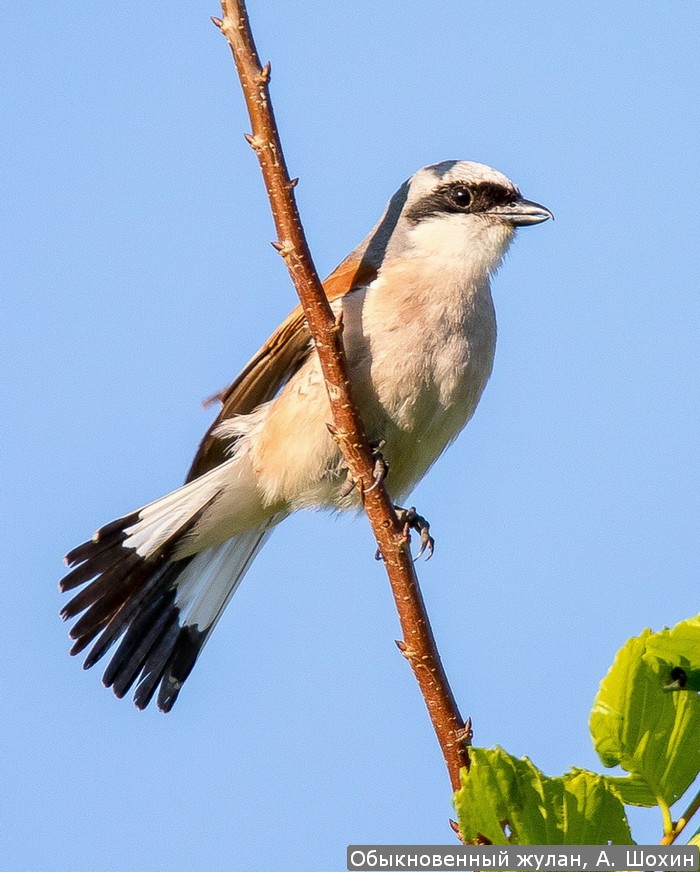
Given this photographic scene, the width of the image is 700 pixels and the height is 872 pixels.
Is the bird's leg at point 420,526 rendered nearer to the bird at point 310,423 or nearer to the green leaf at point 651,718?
the bird at point 310,423

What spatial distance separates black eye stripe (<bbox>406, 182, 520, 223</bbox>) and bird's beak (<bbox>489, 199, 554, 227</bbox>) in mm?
29

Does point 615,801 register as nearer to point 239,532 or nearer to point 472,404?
point 472,404

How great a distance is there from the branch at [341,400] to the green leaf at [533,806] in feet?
2.02

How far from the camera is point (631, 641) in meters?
2.06

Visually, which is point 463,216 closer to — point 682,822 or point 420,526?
point 420,526

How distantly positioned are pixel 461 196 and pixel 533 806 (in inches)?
140

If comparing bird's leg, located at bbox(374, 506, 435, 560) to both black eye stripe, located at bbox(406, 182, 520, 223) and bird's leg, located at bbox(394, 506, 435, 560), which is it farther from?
black eye stripe, located at bbox(406, 182, 520, 223)

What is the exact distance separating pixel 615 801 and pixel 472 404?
283 centimetres

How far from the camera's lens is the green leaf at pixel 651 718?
6.62 ft

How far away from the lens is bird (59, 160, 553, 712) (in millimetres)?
4492

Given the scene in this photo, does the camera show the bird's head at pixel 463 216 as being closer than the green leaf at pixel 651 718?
No

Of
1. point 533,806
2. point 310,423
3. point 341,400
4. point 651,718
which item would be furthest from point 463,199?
point 533,806

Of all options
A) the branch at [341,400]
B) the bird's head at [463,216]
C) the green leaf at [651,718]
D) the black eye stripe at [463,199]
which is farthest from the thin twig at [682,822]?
the black eye stripe at [463,199]

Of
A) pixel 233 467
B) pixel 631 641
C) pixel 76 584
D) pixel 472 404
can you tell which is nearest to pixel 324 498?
pixel 233 467
